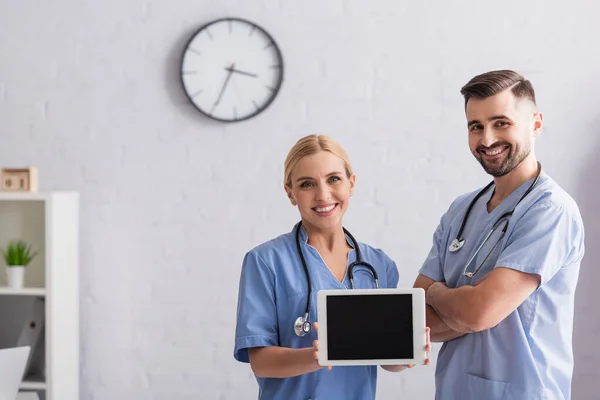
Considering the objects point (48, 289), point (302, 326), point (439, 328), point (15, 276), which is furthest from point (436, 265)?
point (15, 276)

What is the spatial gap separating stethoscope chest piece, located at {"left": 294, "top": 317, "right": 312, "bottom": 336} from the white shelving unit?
127 centimetres

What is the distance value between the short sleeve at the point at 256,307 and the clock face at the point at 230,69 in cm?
118

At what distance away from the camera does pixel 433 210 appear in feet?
9.16

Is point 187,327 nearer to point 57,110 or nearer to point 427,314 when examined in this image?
point 57,110

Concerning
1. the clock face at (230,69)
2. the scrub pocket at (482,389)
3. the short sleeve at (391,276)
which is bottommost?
the scrub pocket at (482,389)

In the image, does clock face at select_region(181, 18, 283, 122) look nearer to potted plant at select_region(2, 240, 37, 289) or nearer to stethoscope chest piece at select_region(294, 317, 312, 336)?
potted plant at select_region(2, 240, 37, 289)

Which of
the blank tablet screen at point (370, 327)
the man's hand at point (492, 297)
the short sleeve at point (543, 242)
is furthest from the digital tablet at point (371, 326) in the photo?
the short sleeve at point (543, 242)

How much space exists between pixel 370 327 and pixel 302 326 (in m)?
0.19

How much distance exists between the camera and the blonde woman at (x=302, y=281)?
5.54ft

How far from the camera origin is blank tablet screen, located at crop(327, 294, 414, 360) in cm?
152

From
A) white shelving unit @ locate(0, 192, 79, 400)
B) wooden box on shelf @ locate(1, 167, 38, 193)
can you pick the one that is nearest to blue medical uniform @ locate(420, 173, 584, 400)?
white shelving unit @ locate(0, 192, 79, 400)

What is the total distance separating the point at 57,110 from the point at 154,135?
394mm

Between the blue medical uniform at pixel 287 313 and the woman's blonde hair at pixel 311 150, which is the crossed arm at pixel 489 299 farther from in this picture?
the woman's blonde hair at pixel 311 150

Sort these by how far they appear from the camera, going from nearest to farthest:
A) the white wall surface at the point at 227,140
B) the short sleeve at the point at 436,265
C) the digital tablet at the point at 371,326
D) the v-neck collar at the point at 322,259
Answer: the digital tablet at the point at 371,326 → the v-neck collar at the point at 322,259 → the short sleeve at the point at 436,265 → the white wall surface at the point at 227,140
